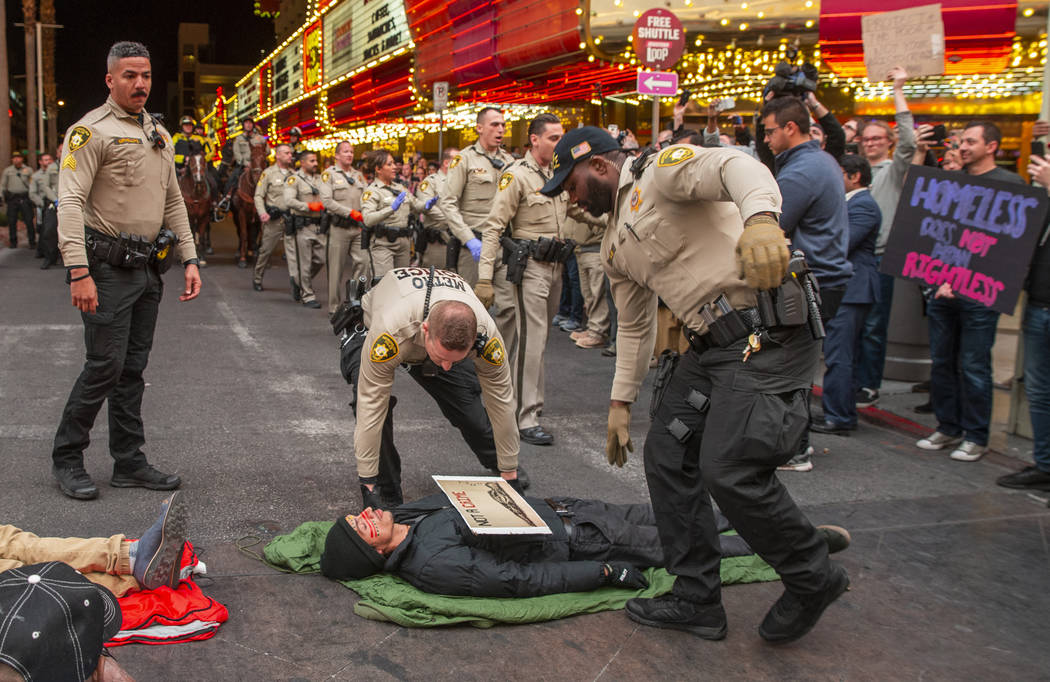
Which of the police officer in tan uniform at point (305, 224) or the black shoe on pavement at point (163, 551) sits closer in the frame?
the black shoe on pavement at point (163, 551)

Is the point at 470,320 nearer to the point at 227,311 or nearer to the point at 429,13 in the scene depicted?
the point at 227,311

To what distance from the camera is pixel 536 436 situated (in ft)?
20.3

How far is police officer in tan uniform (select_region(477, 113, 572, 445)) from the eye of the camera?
20.7ft

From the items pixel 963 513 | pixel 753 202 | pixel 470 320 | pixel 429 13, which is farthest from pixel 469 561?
pixel 429 13

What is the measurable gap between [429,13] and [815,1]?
1347 cm

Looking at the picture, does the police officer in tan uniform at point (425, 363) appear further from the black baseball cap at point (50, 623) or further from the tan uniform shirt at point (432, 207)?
the tan uniform shirt at point (432, 207)

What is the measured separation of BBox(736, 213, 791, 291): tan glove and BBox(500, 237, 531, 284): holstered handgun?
3656mm

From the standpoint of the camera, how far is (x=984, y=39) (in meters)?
12.4

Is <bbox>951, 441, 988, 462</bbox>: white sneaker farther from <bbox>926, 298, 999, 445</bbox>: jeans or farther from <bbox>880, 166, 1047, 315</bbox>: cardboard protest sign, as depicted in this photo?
<bbox>880, 166, 1047, 315</bbox>: cardboard protest sign

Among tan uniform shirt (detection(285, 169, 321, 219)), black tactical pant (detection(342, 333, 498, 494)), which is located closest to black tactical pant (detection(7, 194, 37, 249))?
tan uniform shirt (detection(285, 169, 321, 219))

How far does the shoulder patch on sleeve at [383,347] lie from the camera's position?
401 cm

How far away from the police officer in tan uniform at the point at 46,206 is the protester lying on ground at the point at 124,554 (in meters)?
13.9

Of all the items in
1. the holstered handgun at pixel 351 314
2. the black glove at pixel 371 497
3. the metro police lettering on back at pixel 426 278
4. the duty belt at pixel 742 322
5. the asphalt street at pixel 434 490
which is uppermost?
the metro police lettering on back at pixel 426 278

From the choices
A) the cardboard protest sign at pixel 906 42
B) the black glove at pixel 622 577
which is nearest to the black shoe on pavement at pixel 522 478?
the black glove at pixel 622 577
